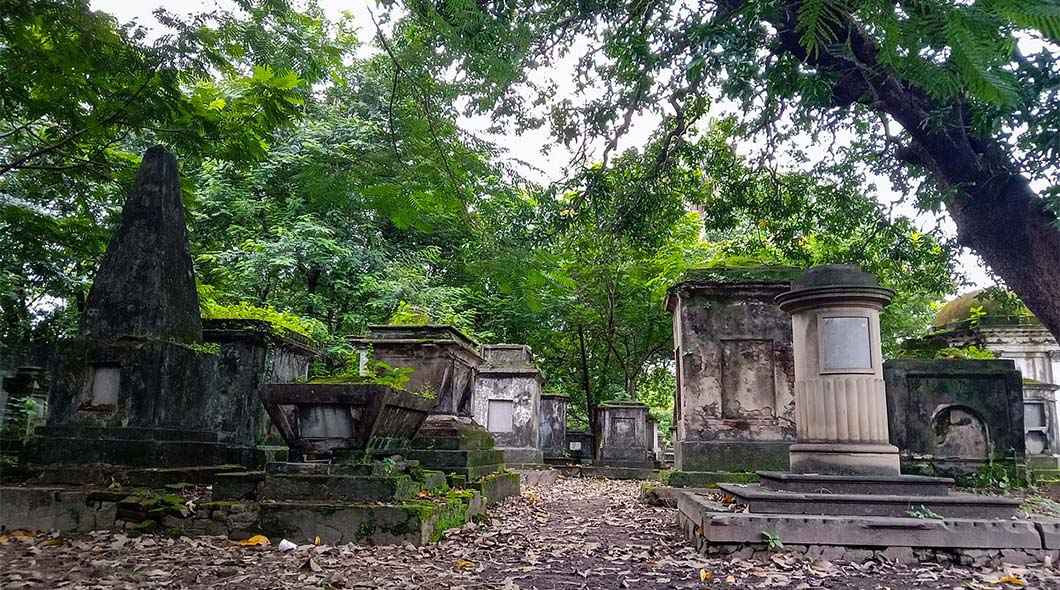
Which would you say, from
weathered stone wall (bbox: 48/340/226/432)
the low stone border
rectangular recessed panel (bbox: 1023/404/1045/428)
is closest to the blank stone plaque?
the low stone border

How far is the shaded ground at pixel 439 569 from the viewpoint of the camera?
13.6ft

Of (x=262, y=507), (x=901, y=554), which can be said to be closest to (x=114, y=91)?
(x=262, y=507)

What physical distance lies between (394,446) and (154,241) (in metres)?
3.53

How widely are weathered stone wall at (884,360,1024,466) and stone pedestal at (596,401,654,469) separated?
8.16 metres

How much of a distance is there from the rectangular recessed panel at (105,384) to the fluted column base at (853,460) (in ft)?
22.2

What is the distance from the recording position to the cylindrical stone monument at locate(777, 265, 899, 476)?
6324mm

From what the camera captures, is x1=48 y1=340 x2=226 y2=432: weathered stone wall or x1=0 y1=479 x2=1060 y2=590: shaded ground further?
x1=48 y1=340 x2=226 y2=432: weathered stone wall

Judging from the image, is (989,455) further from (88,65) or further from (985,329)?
(88,65)

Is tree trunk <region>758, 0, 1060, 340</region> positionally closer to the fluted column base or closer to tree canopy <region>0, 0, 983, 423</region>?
tree canopy <region>0, 0, 983, 423</region>

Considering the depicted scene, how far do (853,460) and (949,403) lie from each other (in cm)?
570

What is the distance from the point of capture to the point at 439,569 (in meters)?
4.73

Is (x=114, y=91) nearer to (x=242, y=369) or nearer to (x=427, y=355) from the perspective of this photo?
(x=242, y=369)

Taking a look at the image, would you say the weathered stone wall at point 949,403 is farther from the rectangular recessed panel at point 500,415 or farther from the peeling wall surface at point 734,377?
the rectangular recessed panel at point 500,415

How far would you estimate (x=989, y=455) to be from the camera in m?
10.2
